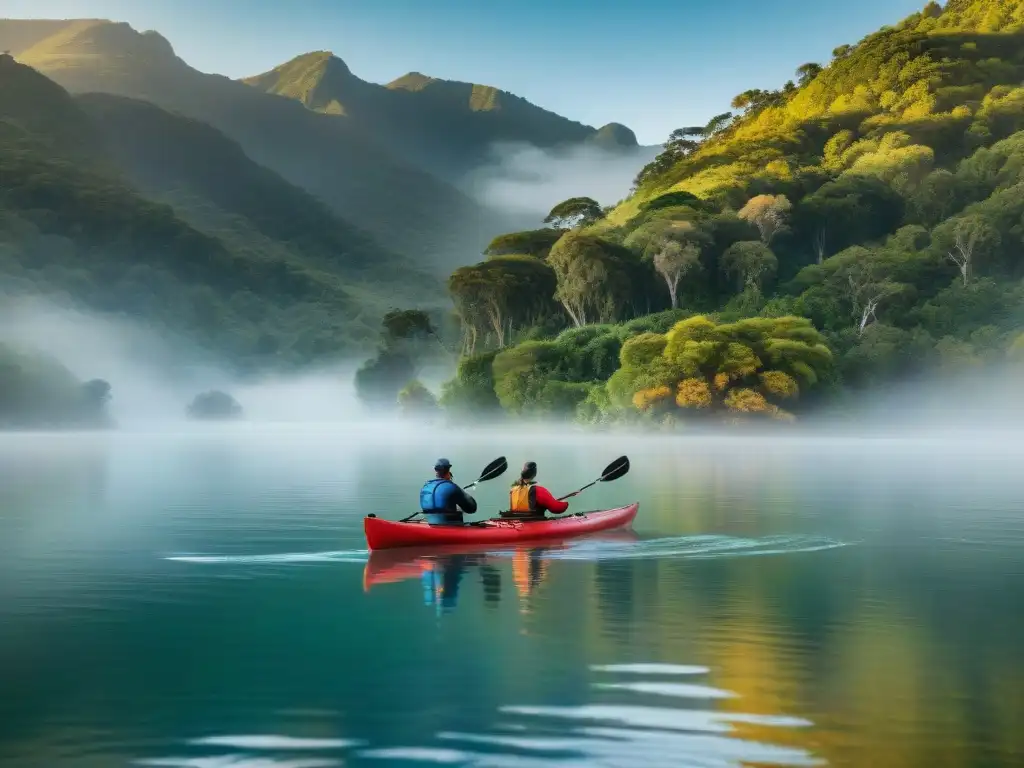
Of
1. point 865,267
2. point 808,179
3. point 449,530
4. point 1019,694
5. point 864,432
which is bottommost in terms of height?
point 1019,694

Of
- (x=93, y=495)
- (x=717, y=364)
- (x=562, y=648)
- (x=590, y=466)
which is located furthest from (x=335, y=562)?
(x=717, y=364)

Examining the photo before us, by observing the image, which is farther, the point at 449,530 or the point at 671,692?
the point at 449,530

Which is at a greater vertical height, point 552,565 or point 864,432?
point 864,432

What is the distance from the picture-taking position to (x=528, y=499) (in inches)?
1075

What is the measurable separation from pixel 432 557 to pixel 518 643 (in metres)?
10.0

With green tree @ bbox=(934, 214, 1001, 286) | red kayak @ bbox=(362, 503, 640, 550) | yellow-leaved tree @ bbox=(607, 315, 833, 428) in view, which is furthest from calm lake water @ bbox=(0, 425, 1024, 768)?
green tree @ bbox=(934, 214, 1001, 286)

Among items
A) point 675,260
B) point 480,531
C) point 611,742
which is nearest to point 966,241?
point 675,260

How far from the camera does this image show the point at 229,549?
2706 cm

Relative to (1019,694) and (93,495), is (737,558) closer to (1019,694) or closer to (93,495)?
(1019,694)

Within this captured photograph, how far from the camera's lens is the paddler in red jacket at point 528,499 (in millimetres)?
27266

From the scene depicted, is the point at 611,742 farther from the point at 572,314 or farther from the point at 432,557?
the point at 572,314

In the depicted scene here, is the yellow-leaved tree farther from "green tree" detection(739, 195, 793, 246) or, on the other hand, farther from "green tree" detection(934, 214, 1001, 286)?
"green tree" detection(739, 195, 793, 246)

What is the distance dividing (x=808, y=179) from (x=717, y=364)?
59774 mm

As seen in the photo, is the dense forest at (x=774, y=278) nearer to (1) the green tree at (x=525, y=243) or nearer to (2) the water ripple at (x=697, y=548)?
(1) the green tree at (x=525, y=243)
